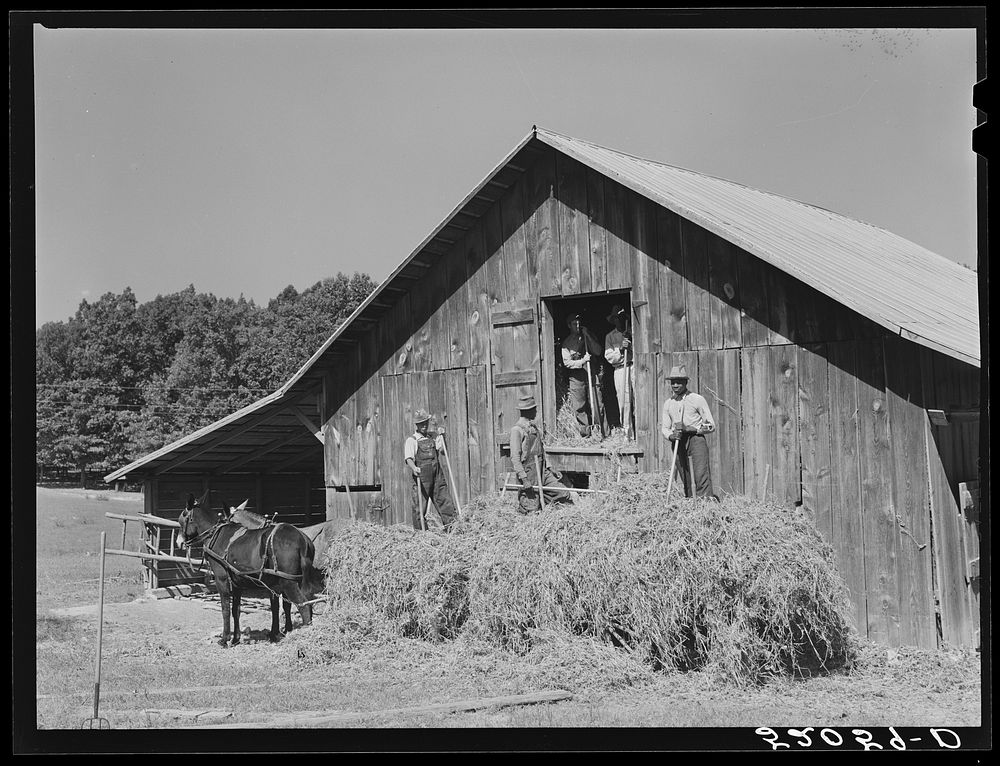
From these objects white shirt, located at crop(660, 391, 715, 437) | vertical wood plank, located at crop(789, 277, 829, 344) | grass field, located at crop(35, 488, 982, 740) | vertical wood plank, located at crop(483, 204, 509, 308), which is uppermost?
vertical wood plank, located at crop(483, 204, 509, 308)

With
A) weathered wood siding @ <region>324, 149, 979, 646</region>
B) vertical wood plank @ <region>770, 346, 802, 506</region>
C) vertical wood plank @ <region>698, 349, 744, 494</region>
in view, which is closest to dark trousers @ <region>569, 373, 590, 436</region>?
weathered wood siding @ <region>324, 149, 979, 646</region>

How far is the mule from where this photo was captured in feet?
51.3

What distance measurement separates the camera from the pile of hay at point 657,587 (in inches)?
446

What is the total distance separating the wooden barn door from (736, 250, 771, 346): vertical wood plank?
11.0 ft

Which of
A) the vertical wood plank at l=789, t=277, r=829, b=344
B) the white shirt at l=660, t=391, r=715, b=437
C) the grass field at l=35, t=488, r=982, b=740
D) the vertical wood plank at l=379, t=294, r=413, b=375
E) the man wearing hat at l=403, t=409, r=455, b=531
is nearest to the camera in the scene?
the grass field at l=35, t=488, r=982, b=740

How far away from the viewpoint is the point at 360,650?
13.8 m

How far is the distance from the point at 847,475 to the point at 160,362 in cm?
5837

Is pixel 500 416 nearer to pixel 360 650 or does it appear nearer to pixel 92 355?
pixel 360 650

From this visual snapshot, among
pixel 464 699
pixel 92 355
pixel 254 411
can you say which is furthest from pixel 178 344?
pixel 464 699

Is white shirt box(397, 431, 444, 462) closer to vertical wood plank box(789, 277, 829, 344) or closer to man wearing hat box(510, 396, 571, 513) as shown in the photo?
man wearing hat box(510, 396, 571, 513)

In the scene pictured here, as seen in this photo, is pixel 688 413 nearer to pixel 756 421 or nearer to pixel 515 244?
pixel 756 421

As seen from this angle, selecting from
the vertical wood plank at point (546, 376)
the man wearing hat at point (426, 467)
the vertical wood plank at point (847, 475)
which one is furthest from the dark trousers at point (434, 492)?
the vertical wood plank at point (847, 475)

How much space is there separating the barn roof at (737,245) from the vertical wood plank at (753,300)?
340mm
